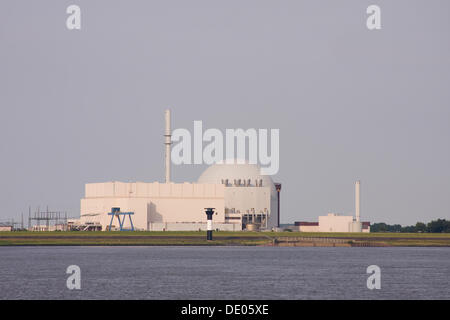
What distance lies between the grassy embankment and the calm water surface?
3978cm

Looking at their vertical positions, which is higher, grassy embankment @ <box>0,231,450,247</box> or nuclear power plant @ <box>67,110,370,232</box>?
nuclear power plant @ <box>67,110,370,232</box>

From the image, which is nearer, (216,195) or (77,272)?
(77,272)

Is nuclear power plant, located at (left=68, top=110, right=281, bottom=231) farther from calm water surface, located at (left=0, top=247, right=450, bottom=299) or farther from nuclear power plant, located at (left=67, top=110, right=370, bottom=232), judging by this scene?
calm water surface, located at (left=0, top=247, right=450, bottom=299)

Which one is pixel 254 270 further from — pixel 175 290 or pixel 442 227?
pixel 442 227

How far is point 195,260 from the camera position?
113m

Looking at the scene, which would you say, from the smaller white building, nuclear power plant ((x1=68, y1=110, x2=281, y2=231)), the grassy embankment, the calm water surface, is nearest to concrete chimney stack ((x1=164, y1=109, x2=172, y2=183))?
nuclear power plant ((x1=68, y1=110, x2=281, y2=231))

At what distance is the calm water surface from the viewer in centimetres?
7025

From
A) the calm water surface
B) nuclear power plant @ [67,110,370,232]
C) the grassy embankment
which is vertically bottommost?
the calm water surface

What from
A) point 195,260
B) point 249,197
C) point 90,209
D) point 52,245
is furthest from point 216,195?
point 195,260

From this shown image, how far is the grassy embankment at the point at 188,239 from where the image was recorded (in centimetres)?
16062

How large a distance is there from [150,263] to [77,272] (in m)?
18.3

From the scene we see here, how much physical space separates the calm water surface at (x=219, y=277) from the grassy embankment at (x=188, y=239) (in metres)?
39.8
